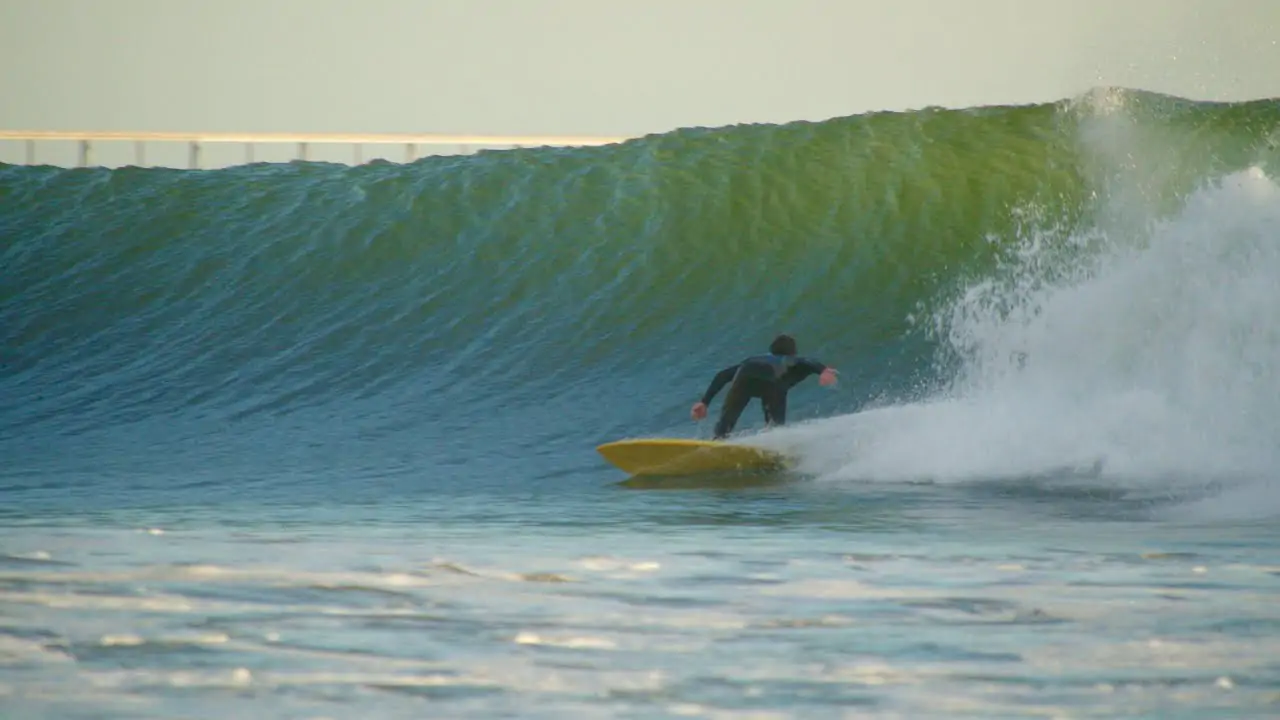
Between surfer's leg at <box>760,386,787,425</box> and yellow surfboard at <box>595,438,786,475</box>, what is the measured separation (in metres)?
0.83

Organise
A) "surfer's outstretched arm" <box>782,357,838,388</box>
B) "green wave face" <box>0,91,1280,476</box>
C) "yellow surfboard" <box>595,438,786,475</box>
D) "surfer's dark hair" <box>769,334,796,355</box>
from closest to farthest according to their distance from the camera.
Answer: "yellow surfboard" <box>595,438,786,475</box> < "surfer's outstretched arm" <box>782,357,838,388</box> < "surfer's dark hair" <box>769,334,796,355</box> < "green wave face" <box>0,91,1280,476</box>

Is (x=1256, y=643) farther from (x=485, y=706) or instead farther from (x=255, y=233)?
(x=255, y=233)

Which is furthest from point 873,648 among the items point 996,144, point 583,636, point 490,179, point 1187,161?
point 490,179

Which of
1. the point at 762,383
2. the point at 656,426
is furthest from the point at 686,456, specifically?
the point at 656,426

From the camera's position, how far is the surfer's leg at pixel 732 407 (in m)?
13.3

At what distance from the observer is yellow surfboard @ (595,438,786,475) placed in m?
12.6

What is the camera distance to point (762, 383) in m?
13.4

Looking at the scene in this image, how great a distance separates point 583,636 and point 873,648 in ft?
2.95

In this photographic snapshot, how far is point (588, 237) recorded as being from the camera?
22219mm

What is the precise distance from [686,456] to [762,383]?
0.97 metres

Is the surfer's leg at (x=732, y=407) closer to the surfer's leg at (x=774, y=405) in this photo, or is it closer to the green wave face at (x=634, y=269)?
the surfer's leg at (x=774, y=405)

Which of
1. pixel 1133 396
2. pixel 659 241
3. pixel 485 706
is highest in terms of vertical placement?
pixel 659 241

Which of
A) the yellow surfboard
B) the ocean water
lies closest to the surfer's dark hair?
the ocean water

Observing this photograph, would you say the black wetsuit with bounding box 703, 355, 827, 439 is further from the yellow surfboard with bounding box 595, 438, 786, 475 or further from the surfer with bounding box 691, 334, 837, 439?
the yellow surfboard with bounding box 595, 438, 786, 475
